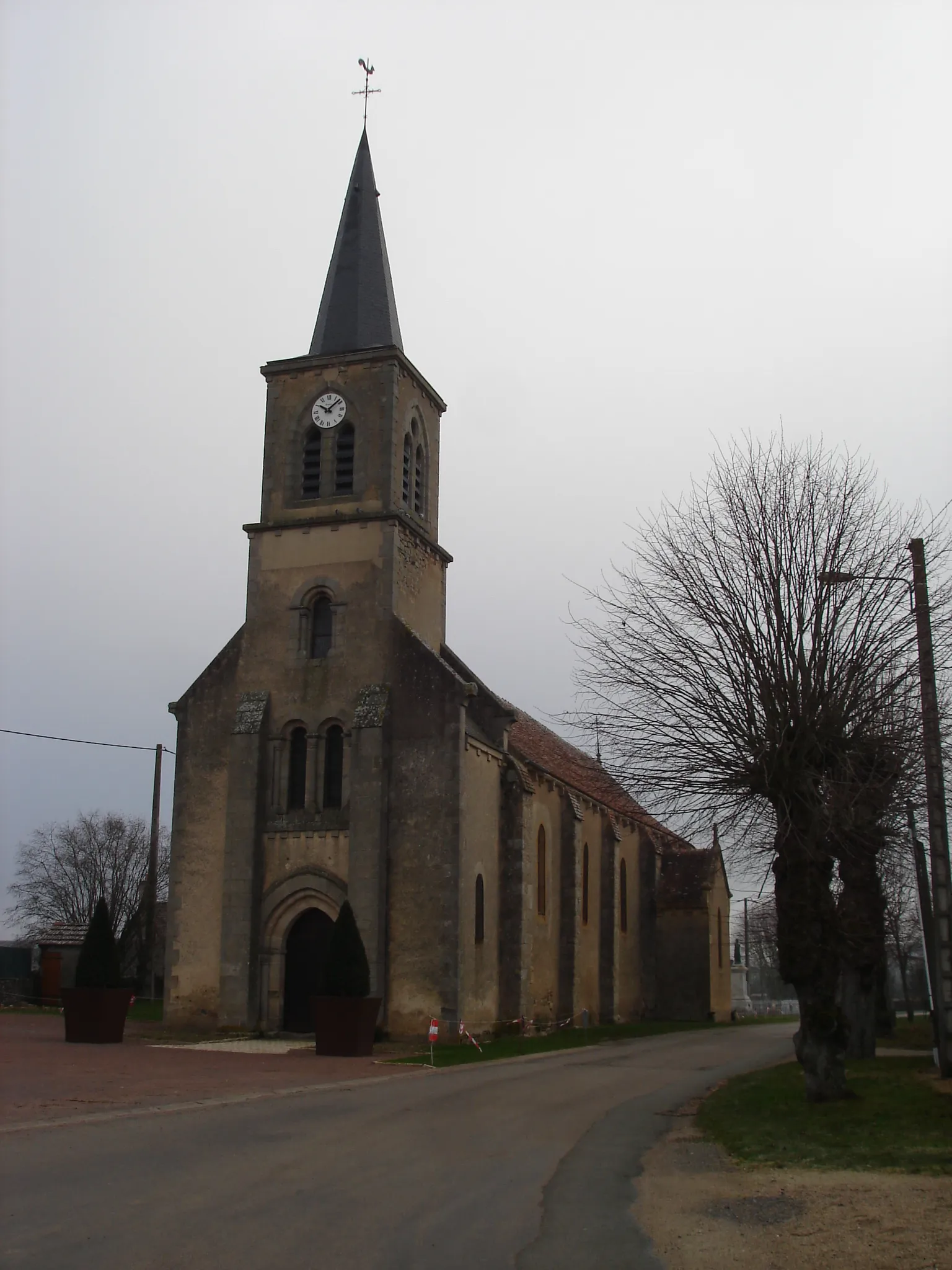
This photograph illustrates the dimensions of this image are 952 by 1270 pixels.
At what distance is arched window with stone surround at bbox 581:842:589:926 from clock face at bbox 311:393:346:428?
14.8m

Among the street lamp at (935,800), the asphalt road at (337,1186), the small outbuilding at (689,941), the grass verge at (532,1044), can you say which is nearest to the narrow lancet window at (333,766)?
the grass verge at (532,1044)

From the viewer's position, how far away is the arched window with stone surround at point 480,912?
2702cm

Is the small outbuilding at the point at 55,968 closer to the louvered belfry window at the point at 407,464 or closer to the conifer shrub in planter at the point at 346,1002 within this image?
the conifer shrub in planter at the point at 346,1002

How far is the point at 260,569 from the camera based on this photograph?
95.2 ft

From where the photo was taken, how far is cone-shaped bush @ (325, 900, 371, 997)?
22094mm

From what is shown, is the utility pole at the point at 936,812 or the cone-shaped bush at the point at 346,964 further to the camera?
the cone-shaped bush at the point at 346,964

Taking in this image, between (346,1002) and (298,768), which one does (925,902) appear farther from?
(298,768)

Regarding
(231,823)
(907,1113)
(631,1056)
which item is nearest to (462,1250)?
(907,1113)

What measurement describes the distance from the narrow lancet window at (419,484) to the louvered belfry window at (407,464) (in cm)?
35

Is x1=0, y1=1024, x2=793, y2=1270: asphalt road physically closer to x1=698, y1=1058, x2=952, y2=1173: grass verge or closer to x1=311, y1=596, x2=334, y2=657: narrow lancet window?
x1=698, y1=1058, x2=952, y2=1173: grass verge

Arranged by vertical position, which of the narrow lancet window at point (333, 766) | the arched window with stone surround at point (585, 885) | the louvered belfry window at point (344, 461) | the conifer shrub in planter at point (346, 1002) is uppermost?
the louvered belfry window at point (344, 461)

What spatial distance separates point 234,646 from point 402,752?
5348 millimetres

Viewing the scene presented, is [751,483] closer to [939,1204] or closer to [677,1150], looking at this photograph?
[677,1150]

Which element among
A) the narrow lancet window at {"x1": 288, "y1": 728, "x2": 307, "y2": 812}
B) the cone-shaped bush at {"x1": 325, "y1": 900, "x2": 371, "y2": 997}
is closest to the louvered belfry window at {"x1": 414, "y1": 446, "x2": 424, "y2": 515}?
the narrow lancet window at {"x1": 288, "y1": 728, "x2": 307, "y2": 812}
